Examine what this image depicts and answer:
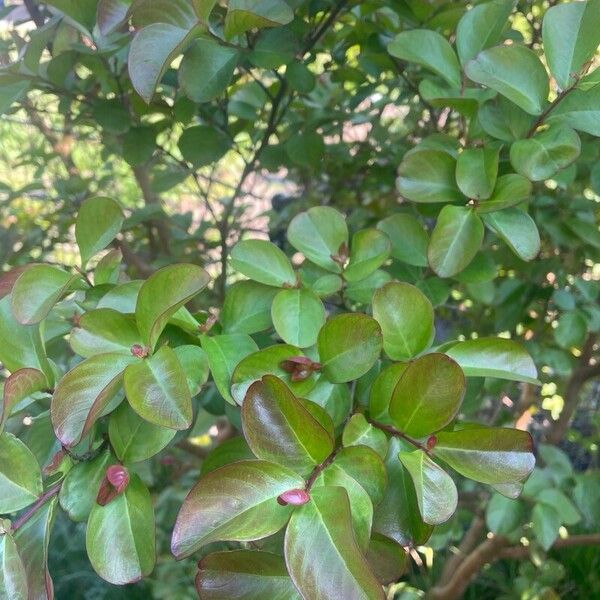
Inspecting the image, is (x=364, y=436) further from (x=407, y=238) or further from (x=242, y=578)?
(x=407, y=238)

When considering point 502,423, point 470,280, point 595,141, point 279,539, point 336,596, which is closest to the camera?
point 336,596

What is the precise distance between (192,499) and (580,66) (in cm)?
38

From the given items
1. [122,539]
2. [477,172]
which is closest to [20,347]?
[122,539]

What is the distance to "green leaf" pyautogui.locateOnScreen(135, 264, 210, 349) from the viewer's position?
14.2 inches

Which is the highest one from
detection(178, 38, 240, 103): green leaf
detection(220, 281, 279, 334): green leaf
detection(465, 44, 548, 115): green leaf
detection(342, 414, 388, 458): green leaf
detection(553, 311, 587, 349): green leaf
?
detection(178, 38, 240, 103): green leaf

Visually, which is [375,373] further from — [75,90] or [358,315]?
[75,90]

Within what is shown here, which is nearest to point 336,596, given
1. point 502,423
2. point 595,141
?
point 595,141

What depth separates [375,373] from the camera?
447 mm

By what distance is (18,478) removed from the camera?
1.17ft

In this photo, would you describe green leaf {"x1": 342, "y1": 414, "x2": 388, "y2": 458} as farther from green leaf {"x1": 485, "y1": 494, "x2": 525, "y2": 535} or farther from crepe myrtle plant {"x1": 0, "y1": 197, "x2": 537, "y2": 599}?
green leaf {"x1": 485, "y1": 494, "x2": 525, "y2": 535}

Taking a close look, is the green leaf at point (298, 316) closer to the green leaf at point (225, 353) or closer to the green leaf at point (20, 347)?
the green leaf at point (225, 353)

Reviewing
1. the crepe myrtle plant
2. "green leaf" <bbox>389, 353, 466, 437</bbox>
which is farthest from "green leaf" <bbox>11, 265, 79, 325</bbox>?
"green leaf" <bbox>389, 353, 466, 437</bbox>

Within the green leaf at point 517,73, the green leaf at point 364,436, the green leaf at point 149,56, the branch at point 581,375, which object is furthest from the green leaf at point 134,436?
the branch at point 581,375

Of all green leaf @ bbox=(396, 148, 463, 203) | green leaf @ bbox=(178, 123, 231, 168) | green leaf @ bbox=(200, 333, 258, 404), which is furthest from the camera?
green leaf @ bbox=(178, 123, 231, 168)
